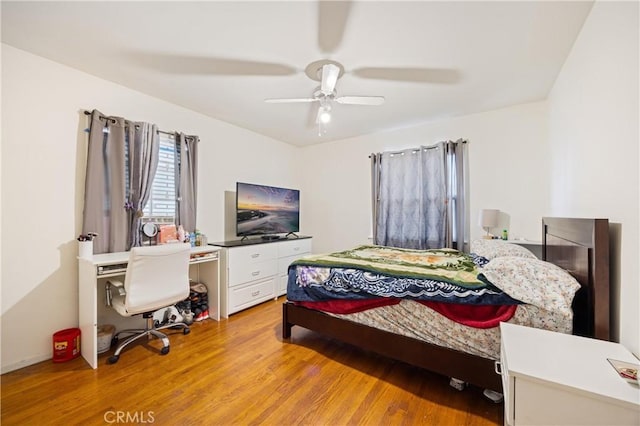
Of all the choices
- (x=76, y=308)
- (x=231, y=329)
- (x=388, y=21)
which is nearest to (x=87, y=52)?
(x=76, y=308)

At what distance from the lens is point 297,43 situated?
1958 millimetres

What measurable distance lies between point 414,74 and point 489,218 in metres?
1.96

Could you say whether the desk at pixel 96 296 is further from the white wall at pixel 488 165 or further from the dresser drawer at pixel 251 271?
the white wall at pixel 488 165

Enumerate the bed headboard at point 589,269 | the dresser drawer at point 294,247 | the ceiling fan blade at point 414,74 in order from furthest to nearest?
1. the dresser drawer at point 294,247
2. the ceiling fan blade at point 414,74
3. the bed headboard at point 589,269

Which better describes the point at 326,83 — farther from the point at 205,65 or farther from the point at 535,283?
the point at 535,283

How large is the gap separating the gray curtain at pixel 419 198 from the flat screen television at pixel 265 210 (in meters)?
1.39

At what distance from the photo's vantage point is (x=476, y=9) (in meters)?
1.62

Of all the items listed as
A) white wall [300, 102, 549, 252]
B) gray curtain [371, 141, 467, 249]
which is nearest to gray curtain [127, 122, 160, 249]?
white wall [300, 102, 549, 252]

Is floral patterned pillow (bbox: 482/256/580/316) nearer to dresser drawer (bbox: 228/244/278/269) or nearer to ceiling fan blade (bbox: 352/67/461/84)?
ceiling fan blade (bbox: 352/67/461/84)

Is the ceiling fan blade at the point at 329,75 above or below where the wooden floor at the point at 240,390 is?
above

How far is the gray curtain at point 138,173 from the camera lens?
271 cm

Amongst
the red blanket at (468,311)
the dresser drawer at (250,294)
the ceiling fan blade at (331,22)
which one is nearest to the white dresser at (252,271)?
the dresser drawer at (250,294)

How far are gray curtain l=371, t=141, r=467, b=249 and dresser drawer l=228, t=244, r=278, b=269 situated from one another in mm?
1661

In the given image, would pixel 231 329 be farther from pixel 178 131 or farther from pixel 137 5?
pixel 137 5
